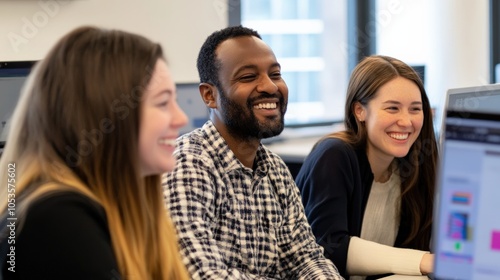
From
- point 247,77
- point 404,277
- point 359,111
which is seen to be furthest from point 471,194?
point 359,111

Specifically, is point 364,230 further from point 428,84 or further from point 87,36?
point 428,84

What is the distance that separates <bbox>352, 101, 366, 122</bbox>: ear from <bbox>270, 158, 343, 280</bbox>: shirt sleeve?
437 millimetres

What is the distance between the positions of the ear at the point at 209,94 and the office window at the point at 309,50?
2.59 m

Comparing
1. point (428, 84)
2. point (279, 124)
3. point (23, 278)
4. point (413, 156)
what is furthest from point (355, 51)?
point (23, 278)

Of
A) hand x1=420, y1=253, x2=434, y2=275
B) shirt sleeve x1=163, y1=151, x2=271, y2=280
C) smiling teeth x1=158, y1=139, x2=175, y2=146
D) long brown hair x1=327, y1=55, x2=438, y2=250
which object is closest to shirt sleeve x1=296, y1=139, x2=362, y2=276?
long brown hair x1=327, y1=55, x2=438, y2=250

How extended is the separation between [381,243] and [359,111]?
40cm

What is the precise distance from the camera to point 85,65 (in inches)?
47.1

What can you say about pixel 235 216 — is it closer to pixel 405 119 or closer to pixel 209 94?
pixel 209 94

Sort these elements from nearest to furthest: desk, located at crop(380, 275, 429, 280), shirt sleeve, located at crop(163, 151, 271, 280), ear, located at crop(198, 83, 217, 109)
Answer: shirt sleeve, located at crop(163, 151, 271, 280), desk, located at crop(380, 275, 429, 280), ear, located at crop(198, 83, 217, 109)

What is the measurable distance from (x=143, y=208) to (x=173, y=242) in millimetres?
151

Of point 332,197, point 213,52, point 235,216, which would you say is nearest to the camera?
point 235,216

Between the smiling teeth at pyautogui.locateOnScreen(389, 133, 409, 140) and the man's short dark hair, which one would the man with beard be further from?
the smiling teeth at pyautogui.locateOnScreen(389, 133, 409, 140)

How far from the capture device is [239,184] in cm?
179

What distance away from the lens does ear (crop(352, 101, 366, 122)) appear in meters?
2.26
